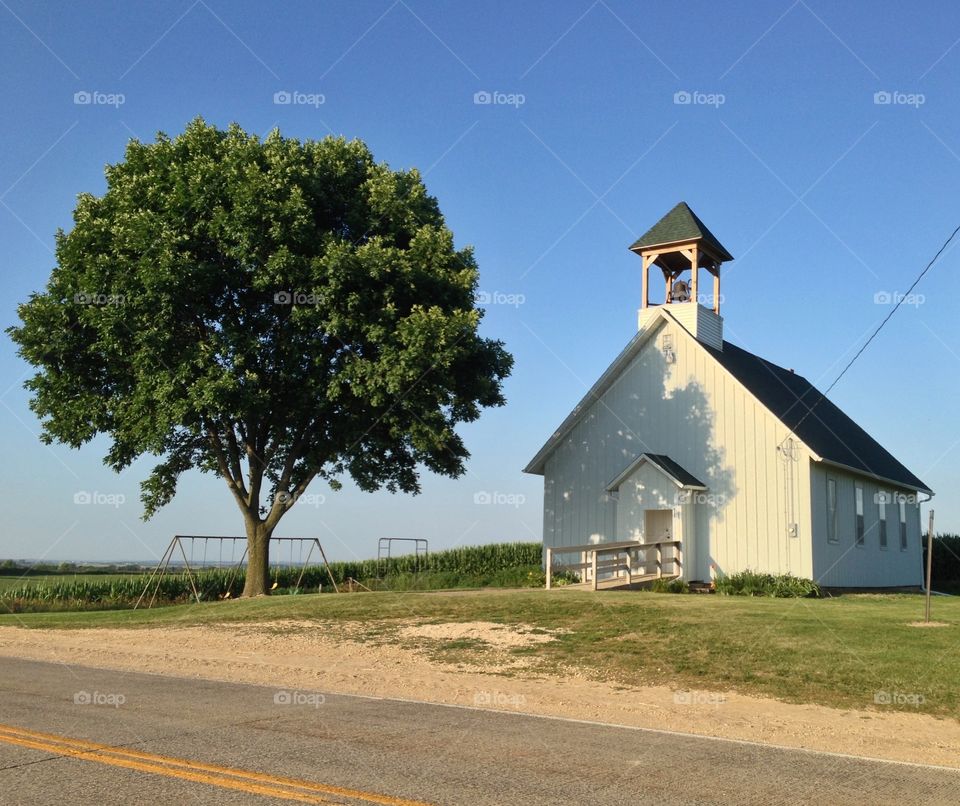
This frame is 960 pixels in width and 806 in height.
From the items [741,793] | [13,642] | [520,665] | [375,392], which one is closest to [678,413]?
[375,392]

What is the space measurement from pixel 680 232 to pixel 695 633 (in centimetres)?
1702

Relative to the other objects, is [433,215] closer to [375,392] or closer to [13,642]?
[375,392]

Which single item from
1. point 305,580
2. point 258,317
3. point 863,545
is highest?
point 258,317

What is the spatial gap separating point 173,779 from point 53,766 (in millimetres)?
1094

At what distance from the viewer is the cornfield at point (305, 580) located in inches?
1177

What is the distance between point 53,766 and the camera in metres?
7.05
